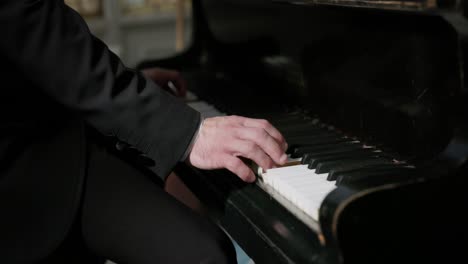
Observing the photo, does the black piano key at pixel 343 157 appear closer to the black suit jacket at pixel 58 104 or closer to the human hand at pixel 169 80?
the black suit jacket at pixel 58 104

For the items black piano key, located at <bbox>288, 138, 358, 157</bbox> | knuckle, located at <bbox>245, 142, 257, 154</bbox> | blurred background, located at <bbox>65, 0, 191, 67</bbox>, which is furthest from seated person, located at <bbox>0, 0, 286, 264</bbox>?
blurred background, located at <bbox>65, 0, 191, 67</bbox>

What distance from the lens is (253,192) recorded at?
3.88 feet

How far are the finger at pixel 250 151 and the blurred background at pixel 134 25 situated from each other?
3170 millimetres

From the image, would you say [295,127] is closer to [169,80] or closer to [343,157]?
[343,157]

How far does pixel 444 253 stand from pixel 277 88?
0.81 meters

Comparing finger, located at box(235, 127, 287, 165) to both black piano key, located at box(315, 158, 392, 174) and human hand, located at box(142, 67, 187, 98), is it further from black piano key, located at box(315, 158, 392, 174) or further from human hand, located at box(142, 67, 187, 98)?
human hand, located at box(142, 67, 187, 98)

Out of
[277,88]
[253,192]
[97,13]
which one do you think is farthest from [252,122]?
[97,13]

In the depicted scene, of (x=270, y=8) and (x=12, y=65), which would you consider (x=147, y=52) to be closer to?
(x=270, y=8)

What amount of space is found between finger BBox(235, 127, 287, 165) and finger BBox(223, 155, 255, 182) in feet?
0.16

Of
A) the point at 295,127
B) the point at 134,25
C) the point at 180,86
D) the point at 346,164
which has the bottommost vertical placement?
the point at 134,25

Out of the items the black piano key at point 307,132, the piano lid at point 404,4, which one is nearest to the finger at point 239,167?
the black piano key at point 307,132

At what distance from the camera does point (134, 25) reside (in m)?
4.53

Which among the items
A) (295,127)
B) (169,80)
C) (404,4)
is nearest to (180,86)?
(169,80)

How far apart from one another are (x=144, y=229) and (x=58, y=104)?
326 millimetres
